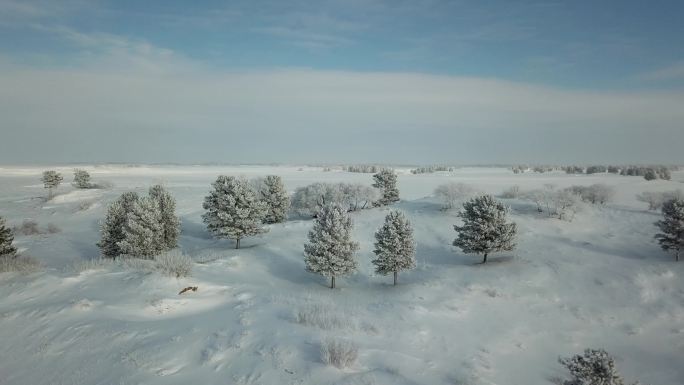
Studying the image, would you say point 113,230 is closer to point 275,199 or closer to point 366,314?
point 275,199

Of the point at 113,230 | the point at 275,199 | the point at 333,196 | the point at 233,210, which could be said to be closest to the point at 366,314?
the point at 233,210

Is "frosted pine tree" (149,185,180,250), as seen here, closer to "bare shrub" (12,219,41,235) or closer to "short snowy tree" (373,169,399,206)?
"bare shrub" (12,219,41,235)

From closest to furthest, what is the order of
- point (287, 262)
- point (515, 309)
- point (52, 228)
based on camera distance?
point (515, 309), point (287, 262), point (52, 228)

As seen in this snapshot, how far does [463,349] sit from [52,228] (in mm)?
59905

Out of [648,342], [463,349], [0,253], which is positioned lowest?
[648,342]

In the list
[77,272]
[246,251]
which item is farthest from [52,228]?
[77,272]

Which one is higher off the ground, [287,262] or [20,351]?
[20,351]

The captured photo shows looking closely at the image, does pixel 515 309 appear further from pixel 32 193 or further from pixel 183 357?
pixel 32 193

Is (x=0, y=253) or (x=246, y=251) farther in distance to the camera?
(x=246, y=251)

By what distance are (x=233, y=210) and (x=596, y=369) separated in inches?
1490

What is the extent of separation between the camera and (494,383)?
17.2 metres

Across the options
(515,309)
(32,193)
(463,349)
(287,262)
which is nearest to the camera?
(463,349)

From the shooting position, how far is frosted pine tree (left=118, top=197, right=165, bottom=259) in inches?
1417

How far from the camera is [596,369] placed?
11680mm
